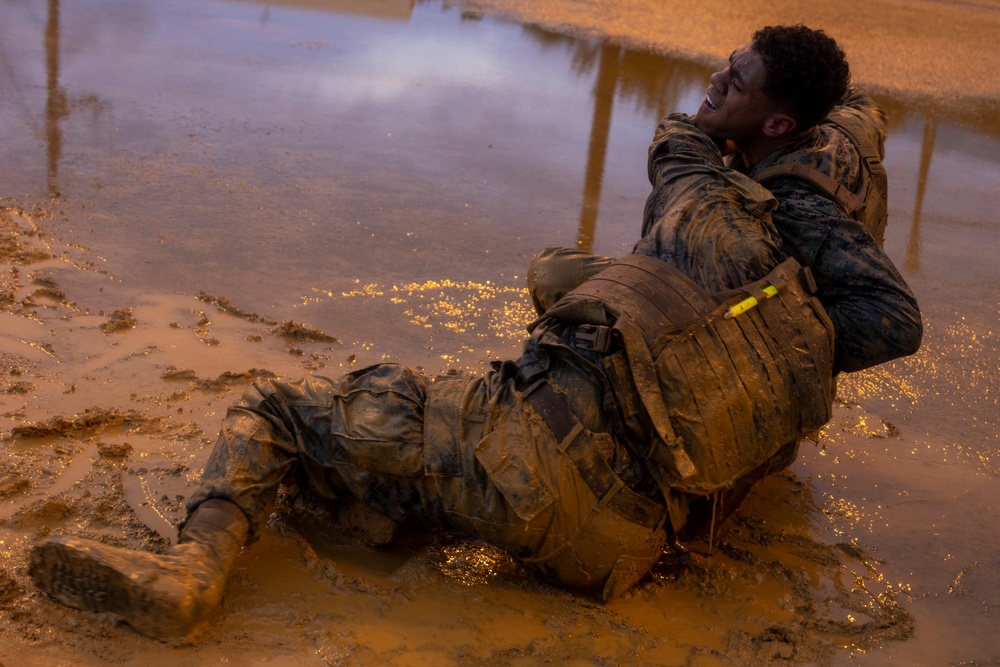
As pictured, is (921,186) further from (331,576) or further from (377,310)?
(331,576)

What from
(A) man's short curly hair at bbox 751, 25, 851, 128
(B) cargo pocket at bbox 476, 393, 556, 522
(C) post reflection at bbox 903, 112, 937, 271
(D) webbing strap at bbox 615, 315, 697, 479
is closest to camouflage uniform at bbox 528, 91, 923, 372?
(A) man's short curly hair at bbox 751, 25, 851, 128

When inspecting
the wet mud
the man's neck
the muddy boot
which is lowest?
the wet mud

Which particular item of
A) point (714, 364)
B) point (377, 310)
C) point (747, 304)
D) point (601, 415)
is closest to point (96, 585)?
point (601, 415)

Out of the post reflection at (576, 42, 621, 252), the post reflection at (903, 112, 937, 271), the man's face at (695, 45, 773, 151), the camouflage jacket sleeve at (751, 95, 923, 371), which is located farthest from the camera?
the post reflection at (903, 112, 937, 271)

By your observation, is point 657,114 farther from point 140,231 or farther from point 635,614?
point 635,614

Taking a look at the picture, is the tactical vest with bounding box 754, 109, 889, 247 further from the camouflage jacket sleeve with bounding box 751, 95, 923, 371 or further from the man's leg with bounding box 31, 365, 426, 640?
the man's leg with bounding box 31, 365, 426, 640

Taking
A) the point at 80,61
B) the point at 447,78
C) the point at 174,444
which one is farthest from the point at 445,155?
the point at 174,444

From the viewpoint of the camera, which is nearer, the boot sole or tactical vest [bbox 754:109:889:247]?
the boot sole

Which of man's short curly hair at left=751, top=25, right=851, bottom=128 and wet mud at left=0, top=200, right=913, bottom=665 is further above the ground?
man's short curly hair at left=751, top=25, right=851, bottom=128

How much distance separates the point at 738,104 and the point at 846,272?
52 cm

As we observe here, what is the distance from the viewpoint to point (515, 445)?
239 centimetres

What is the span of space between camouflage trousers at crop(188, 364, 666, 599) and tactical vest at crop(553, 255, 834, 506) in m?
0.14

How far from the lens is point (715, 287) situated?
2.46m

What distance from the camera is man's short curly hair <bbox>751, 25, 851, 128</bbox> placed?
8.52 ft
